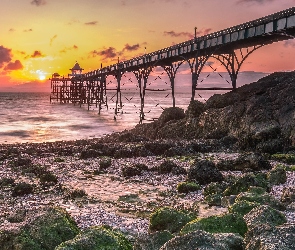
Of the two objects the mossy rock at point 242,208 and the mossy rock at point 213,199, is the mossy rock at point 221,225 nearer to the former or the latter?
the mossy rock at point 242,208

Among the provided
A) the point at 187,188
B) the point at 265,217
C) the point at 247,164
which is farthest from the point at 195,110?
the point at 265,217

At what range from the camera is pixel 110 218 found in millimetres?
9273

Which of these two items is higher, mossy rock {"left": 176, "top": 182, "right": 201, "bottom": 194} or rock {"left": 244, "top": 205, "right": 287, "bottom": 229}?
rock {"left": 244, "top": 205, "right": 287, "bottom": 229}

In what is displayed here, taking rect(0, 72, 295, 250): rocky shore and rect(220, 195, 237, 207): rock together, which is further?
rect(220, 195, 237, 207): rock

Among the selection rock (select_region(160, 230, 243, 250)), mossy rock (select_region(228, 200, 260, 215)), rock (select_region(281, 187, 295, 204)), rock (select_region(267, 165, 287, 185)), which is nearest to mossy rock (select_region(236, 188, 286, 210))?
rock (select_region(281, 187, 295, 204))

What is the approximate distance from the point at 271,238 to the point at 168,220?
3.45 metres

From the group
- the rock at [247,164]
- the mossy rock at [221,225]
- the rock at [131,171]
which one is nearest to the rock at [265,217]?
the mossy rock at [221,225]

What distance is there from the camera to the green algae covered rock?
6160mm

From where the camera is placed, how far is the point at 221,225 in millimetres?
6691

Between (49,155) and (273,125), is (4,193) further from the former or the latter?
(273,125)

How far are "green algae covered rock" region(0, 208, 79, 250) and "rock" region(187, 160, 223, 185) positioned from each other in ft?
22.3

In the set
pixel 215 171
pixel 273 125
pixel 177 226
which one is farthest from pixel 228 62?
pixel 177 226

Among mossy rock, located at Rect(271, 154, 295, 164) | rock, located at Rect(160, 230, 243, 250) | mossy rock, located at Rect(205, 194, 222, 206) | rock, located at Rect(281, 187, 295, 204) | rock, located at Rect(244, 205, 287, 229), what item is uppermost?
rock, located at Rect(160, 230, 243, 250)

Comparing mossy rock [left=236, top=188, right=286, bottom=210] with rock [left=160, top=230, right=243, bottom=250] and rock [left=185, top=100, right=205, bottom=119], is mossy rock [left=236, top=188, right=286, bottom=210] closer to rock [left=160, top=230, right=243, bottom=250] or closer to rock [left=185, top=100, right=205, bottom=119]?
rock [left=160, top=230, right=243, bottom=250]
